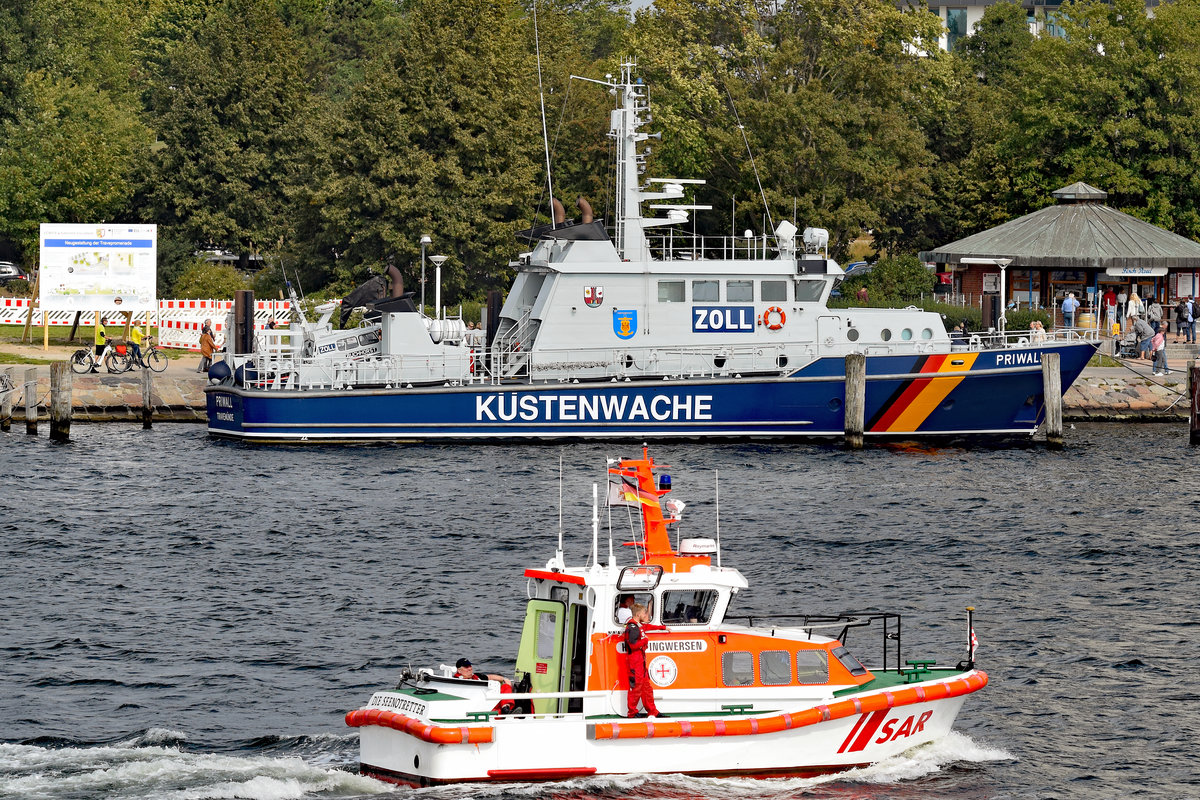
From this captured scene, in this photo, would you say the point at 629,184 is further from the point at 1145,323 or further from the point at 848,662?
the point at 848,662

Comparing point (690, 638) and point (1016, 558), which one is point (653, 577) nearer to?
point (690, 638)

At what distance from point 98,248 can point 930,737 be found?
117 feet

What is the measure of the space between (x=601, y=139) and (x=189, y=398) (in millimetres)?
Result: 25537

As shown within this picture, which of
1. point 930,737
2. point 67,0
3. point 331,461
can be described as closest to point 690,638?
point 930,737

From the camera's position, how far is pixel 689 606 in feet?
54.8

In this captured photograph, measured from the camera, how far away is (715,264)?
40.0 metres

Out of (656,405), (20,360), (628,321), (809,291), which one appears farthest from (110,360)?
(809,291)

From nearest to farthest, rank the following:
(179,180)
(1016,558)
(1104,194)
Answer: (1016,558) < (1104,194) < (179,180)

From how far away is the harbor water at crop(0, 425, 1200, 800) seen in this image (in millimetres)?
17297

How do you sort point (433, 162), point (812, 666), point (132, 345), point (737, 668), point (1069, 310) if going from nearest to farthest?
1. point (737, 668)
2. point (812, 666)
3. point (132, 345)
4. point (1069, 310)
5. point (433, 162)

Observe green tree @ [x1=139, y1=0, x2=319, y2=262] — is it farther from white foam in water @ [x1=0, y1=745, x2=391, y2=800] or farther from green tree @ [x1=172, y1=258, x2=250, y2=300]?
white foam in water @ [x1=0, y1=745, x2=391, y2=800]

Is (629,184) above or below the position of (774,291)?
above

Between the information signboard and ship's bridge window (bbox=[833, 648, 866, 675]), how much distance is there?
1364 inches

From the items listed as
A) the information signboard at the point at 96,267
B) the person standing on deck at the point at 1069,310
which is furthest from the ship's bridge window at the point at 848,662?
the person standing on deck at the point at 1069,310
